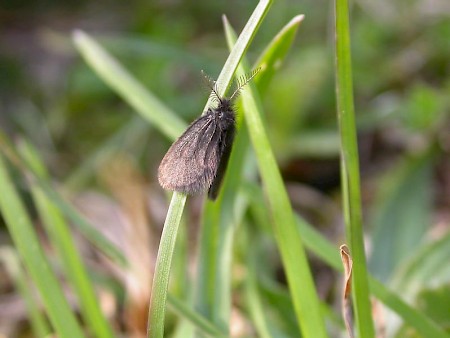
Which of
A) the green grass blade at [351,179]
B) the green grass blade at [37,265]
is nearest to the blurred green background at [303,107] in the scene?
the green grass blade at [351,179]

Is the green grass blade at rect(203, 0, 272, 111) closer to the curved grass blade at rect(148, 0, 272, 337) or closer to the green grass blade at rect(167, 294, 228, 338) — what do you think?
the curved grass blade at rect(148, 0, 272, 337)

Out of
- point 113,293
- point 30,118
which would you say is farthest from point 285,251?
point 30,118

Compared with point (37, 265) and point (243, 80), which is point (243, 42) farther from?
point (37, 265)

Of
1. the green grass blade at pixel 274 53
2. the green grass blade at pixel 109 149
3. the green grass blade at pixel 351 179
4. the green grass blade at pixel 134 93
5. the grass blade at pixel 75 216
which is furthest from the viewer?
the green grass blade at pixel 109 149

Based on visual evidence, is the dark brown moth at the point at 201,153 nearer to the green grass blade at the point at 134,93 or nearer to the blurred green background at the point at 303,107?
the green grass blade at the point at 134,93

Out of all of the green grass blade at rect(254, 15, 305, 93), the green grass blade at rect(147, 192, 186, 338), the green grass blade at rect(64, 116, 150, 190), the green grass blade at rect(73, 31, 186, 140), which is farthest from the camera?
the green grass blade at rect(64, 116, 150, 190)

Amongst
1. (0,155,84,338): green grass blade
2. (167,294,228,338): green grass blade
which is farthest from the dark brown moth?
(0,155,84,338): green grass blade

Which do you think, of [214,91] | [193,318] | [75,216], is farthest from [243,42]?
[75,216]
